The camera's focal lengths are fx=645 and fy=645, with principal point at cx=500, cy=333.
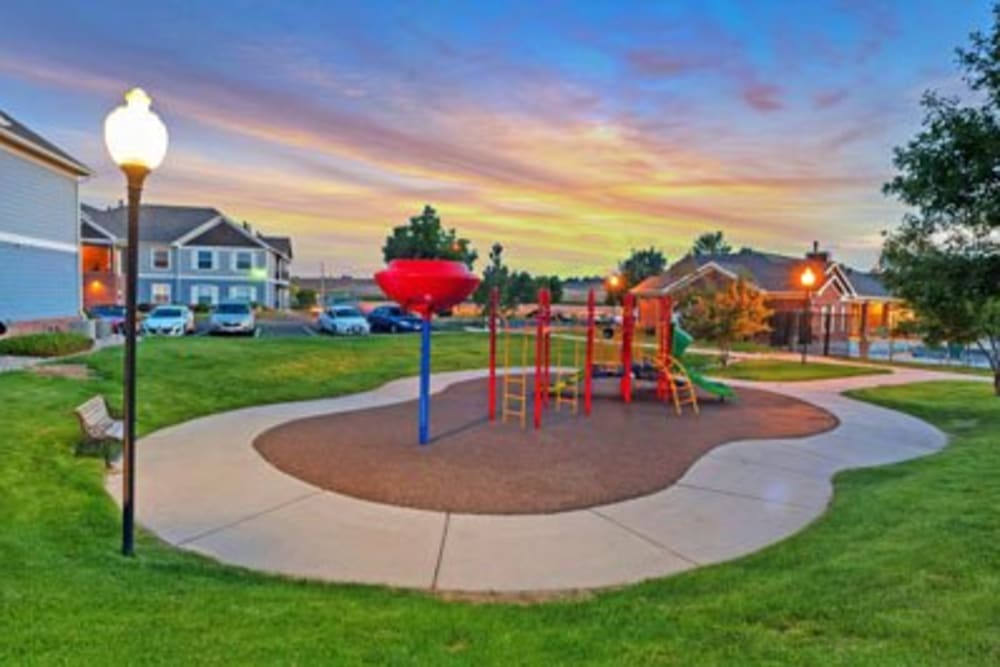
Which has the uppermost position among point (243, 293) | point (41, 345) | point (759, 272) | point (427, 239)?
point (427, 239)

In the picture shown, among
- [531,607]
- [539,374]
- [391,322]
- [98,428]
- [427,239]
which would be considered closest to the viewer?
[531,607]

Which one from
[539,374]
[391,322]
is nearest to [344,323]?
[391,322]

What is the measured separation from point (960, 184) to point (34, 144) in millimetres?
23944

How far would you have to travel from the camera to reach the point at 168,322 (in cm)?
2884

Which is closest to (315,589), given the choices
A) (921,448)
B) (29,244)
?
(921,448)

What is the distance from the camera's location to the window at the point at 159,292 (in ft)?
157

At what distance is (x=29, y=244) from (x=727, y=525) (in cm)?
2308

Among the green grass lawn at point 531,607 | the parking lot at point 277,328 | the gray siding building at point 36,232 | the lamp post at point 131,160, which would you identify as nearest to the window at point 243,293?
the parking lot at point 277,328

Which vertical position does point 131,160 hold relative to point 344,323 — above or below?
above

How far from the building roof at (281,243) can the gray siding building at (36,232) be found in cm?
3630

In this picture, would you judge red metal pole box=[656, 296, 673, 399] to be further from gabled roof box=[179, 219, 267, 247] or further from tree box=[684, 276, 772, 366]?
gabled roof box=[179, 219, 267, 247]

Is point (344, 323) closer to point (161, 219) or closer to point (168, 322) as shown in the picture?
point (168, 322)

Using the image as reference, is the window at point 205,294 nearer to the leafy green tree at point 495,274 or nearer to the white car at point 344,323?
the white car at point 344,323

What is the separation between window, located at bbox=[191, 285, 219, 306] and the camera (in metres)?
49.0
